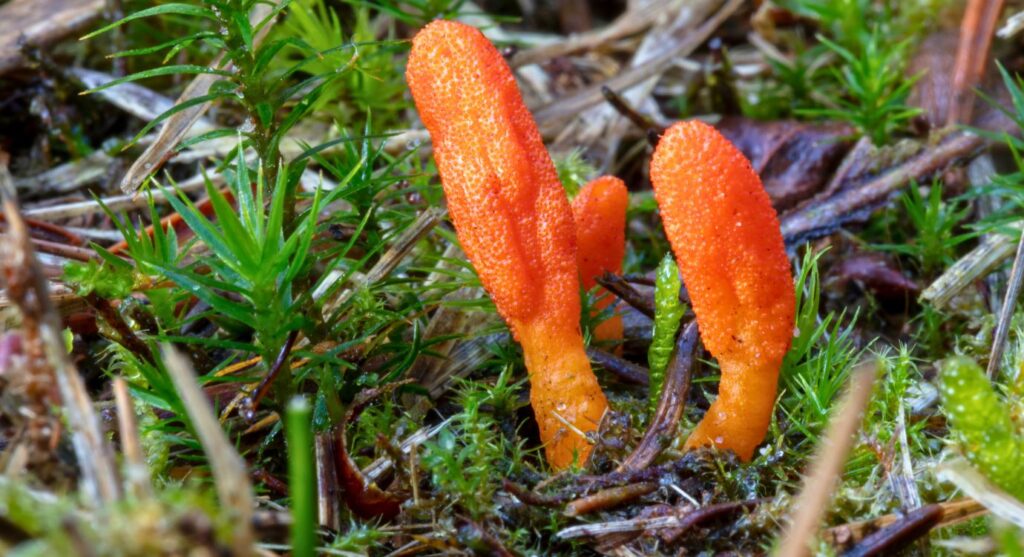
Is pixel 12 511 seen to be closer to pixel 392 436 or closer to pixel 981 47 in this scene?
pixel 392 436

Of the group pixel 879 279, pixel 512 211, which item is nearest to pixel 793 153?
pixel 879 279

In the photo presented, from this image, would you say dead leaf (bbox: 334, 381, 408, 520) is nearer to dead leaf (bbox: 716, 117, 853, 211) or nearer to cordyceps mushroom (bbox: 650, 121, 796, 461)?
cordyceps mushroom (bbox: 650, 121, 796, 461)

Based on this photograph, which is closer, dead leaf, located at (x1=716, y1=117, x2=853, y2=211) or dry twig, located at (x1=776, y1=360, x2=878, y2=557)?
dry twig, located at (x1=776, y1=360, x2=878, y2=557)

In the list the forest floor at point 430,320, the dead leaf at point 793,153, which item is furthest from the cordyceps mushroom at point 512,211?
the dead leaf at point 793,153

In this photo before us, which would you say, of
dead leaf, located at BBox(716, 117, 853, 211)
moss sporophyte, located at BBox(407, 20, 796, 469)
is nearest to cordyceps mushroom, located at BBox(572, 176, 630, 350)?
moss sporophyte, located at BBox(407, 20, 796, 469)

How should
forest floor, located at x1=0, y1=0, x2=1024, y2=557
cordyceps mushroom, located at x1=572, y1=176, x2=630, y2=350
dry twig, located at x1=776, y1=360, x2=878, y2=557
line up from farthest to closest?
cordyceps mushroom, located at x1=572, y1=176, x2=630, y2=350 → forest floor, located at x1=0, y1=0, x2=1024, y2=557 → dry twig, located at x1=776, y1=360, x2=878, y2=557
